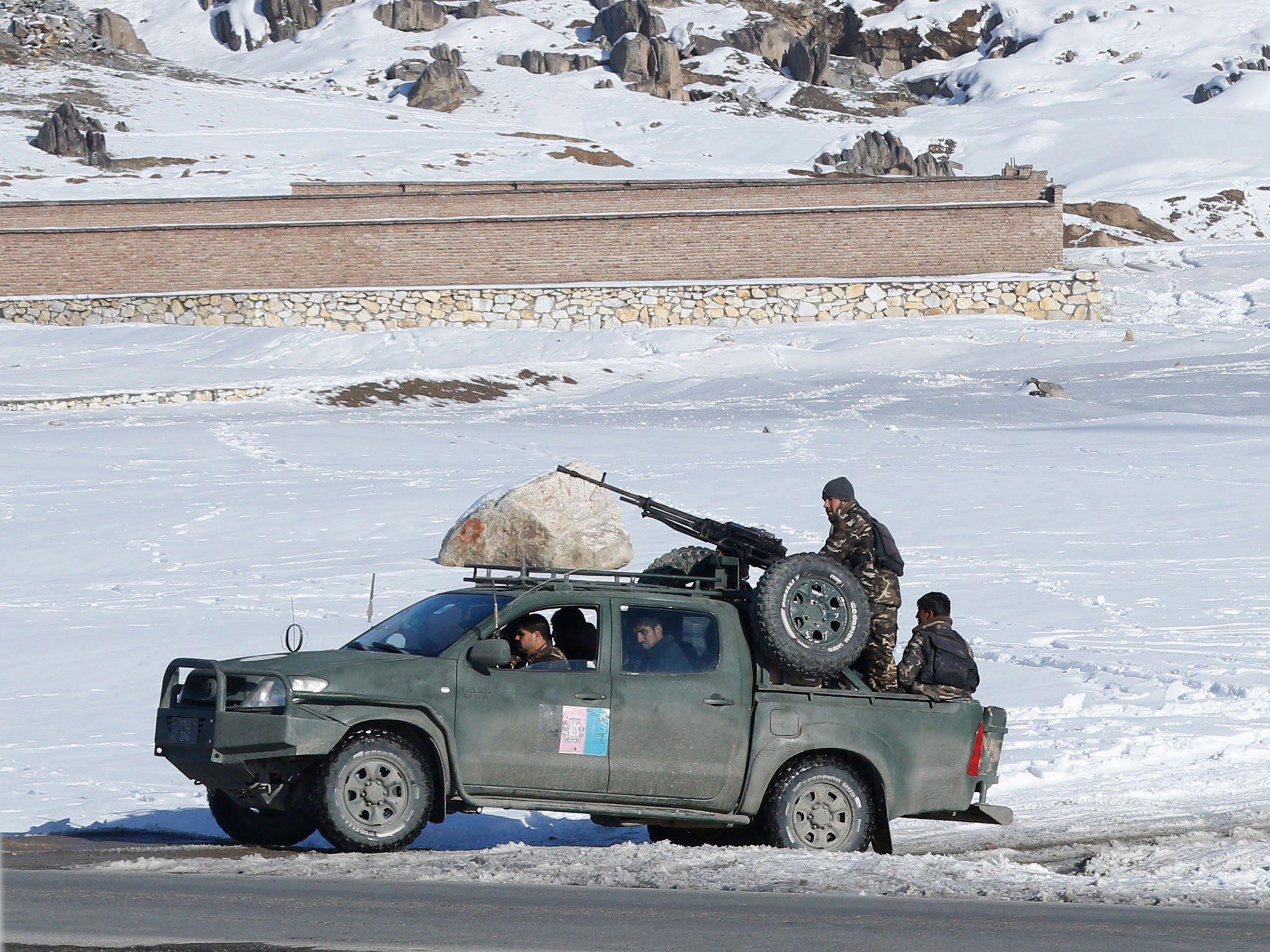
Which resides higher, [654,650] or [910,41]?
[910,41]

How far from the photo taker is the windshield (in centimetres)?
823

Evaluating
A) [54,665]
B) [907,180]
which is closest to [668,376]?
[907,180]

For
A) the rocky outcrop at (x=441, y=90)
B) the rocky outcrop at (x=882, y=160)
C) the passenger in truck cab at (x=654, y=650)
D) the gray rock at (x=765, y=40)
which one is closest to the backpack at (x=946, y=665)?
the passenger in truck cab at (x=654, y=650)

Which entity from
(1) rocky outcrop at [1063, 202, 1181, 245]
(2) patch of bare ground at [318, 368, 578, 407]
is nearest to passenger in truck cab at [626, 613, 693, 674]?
(2) patch of bare ground at [318, 368, 578, 407]

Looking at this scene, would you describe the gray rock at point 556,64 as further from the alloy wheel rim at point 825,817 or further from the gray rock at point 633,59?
the alloy wheel rim at point 825,817

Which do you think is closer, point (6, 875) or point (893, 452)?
point (6, 875)

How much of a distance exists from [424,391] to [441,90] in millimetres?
55769

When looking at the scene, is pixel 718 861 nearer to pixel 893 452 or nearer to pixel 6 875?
pixel 6 875

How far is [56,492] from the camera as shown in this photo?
21.2 m

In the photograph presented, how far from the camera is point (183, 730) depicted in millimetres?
7930

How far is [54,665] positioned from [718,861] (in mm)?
7110

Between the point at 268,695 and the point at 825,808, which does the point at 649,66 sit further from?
the point at 268,695

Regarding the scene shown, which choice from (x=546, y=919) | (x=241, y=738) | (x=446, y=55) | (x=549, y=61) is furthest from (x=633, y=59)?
(x=546, y=919)

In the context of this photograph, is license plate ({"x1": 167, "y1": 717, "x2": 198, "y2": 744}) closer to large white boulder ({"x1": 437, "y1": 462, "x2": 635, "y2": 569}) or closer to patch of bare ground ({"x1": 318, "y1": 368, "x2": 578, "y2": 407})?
large white boulder ({"x1": 437, "y1": 462, "x2": 635, "y2": 569})
